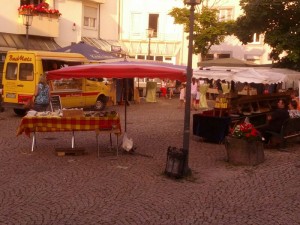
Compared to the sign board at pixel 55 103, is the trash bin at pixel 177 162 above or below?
below

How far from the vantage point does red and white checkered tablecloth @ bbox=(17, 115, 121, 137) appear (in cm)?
1126

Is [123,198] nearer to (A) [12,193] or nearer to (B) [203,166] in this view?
(A) [12,193]

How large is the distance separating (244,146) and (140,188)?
319 cm

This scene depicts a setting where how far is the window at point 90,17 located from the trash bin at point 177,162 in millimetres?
26743

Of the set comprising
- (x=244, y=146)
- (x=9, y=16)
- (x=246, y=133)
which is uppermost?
(x=9, y=16)

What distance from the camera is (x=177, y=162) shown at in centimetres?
952

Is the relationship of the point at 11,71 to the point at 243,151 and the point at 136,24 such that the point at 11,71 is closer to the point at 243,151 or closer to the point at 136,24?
the point at 243,151

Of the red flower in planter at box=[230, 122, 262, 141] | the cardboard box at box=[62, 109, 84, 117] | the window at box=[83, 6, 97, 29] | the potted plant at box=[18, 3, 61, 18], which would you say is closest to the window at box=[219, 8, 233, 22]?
the window at box=[83, 6, 97, 29]

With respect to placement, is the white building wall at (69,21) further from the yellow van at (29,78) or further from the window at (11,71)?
the window at (11,71)

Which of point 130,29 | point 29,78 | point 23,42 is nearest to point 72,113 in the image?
point 29,78

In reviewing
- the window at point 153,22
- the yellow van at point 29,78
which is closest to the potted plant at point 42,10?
the yellow van at point 29,78

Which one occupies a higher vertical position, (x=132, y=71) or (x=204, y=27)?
(x=204, y=27)

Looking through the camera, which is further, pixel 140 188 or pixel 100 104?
pixel 100 104

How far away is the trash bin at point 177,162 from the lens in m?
9.47
